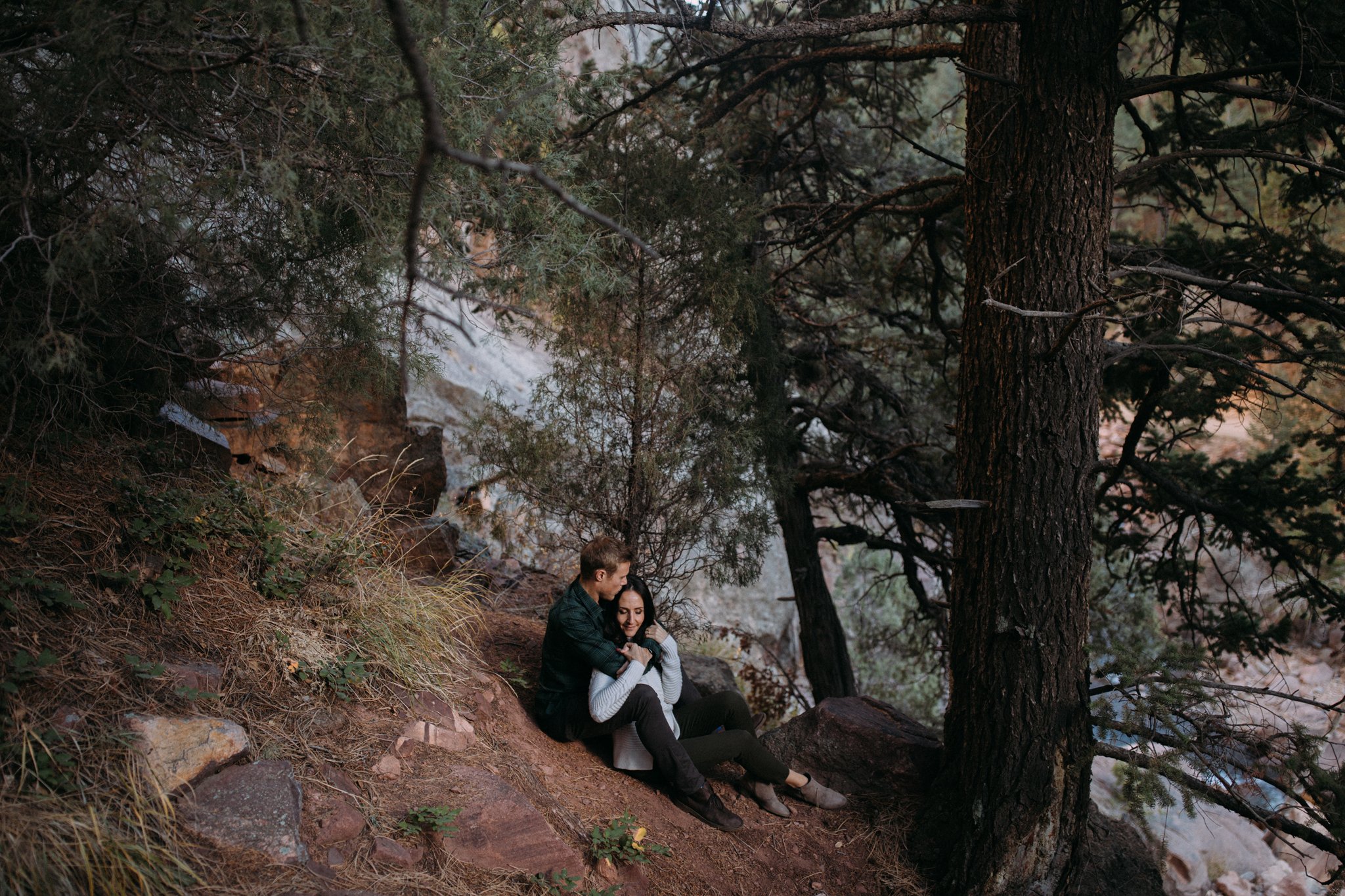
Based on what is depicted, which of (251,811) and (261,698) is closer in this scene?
(251,811)

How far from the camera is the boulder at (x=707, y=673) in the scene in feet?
17.6

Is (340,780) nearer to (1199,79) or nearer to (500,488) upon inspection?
(1199,79)

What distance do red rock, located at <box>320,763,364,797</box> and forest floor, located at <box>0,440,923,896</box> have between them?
25 millimetres

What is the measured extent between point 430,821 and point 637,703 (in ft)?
3.76

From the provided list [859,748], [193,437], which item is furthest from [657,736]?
[193,437]

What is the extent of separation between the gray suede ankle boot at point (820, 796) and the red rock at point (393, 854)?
2198 mm

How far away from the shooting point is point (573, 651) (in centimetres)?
388

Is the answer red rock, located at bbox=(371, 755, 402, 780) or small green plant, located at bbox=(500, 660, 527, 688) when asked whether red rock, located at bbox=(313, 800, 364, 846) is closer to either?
red rock, located at bbox=(371, 755, 402, 780)

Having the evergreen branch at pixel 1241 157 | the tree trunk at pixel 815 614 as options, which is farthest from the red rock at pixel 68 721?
the tree trunk at pixel 815 614

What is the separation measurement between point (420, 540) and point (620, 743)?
6.57 ft

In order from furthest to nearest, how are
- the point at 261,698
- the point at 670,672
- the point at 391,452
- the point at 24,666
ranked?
1. the point at 391,452
2. the point at 670,672
3. the point at 261,698
4. the point at 24,666

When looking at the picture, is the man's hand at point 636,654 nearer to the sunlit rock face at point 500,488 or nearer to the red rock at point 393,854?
the red rock at point 393,854

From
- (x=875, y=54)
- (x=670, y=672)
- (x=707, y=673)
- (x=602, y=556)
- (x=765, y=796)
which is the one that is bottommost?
(x=765, y=796)

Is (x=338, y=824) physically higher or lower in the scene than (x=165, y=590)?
lower
